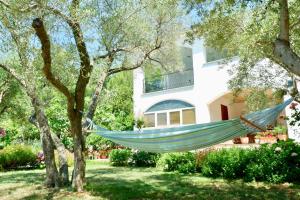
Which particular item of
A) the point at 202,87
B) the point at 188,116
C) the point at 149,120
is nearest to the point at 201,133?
the point at 202,87

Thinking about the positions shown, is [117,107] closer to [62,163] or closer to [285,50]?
[62,163]

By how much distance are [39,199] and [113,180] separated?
8.89ft

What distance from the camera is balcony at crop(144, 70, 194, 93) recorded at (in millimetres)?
17078

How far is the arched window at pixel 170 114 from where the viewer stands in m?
16.7

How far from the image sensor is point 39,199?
24.1ft

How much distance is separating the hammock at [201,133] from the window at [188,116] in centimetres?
1025

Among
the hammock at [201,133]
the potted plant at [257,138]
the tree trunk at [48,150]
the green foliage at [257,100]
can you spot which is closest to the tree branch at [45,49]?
the tree trunk at [48,150]

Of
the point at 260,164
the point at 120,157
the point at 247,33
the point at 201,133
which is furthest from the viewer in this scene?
the point at 120,157

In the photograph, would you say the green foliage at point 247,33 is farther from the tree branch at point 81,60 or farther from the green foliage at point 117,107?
the green foliage at point 117,107

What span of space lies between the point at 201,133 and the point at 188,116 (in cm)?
1106

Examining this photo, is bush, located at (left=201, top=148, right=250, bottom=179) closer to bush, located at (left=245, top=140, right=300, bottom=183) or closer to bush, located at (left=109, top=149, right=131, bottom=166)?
bush, located at (left=245, top=140, right=300, bottom=183)

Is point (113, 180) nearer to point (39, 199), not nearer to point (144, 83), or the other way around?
point (39, 199)

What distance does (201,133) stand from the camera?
5.77 m

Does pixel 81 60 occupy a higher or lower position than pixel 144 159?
higher
